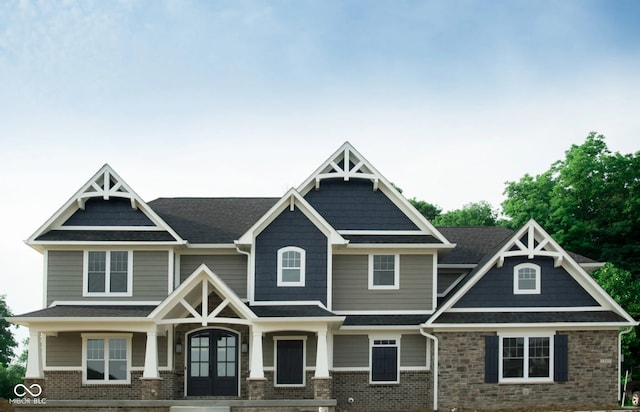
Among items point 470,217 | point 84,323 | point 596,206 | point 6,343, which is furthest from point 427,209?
point 84,323

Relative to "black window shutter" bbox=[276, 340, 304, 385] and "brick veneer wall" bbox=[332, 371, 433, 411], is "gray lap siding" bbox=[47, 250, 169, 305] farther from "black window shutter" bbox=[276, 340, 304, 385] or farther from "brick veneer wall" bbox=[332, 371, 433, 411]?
"brick veneer wall" bbox=[332, 371, 433, 411]

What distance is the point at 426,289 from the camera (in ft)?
101

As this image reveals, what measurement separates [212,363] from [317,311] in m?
4.21

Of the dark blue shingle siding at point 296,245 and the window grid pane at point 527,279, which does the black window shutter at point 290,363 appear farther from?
the window grid pane at point 527,279

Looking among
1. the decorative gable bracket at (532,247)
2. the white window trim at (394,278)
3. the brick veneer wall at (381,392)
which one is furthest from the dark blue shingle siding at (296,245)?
the decorative gable bracket at (532,247)

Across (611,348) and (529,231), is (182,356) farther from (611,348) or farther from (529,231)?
(611,348)

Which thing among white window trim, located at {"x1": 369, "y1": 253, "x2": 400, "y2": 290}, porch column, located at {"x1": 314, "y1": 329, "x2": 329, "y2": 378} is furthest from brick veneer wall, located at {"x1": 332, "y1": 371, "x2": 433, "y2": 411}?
white window trim, located at {"x1": 369, "y1": 253, "x2": 400, "y2": 290}

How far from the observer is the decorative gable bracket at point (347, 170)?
101 ft

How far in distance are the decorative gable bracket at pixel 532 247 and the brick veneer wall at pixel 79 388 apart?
41.9 feet

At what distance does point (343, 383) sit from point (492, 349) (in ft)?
17.0

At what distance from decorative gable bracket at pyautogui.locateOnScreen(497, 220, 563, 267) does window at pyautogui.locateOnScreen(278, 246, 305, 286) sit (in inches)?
259

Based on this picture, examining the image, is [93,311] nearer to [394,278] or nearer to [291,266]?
[291,266]

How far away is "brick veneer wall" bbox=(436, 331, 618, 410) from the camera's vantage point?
94.2 feet

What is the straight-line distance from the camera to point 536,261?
1167 inches
